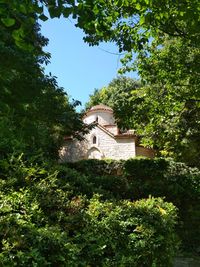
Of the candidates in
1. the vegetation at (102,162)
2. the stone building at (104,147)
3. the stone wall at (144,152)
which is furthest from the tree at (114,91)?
the vegetation at (102,162)

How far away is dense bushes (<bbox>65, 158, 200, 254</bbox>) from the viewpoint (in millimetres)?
12414

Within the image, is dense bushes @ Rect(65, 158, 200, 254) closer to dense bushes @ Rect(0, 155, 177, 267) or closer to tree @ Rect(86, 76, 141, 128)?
dense bushes @ Rect(0, 155, 177, 267)

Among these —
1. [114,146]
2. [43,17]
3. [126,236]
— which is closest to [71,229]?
[126,236]

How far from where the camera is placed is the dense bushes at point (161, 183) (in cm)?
1241

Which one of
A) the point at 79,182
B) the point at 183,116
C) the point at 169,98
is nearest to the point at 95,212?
the point at 79,182

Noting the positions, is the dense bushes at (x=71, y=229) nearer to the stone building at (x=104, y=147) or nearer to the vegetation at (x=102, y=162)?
the vegetation at (x=102, y=162)

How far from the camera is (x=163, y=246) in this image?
183 inches

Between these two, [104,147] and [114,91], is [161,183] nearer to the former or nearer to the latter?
[104,147]

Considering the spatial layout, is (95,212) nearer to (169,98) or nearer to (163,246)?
(163,246)

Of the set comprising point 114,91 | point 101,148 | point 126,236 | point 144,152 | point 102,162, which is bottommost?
point 126,236

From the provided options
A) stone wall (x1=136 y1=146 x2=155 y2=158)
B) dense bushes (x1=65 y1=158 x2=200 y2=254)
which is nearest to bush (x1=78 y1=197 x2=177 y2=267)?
dense bushes (x1=65 y1=158 x2=200 y2=254)

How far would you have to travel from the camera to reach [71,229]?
415 centimetres

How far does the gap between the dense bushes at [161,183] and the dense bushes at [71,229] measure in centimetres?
744

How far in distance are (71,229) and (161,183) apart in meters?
9.52
